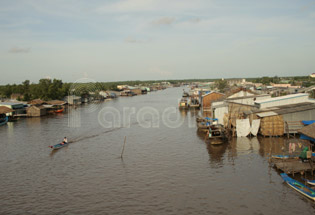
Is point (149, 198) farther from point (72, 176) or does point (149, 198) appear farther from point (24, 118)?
point (24, 118)

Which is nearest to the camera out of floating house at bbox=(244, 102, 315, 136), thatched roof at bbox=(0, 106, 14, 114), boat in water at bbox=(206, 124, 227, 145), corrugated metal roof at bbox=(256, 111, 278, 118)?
floating house at bbox=(244, 102, 315, 136)

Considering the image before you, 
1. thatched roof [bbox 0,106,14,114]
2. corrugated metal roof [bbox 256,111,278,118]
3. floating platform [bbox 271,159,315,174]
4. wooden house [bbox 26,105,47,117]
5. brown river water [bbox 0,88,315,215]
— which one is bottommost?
brown river water [bbox 0,88,315,215]

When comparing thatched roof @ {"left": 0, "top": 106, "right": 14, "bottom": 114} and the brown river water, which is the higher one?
thatched roof @ {"left": 0, "top": 106, "right": 14, "bottom": 114}

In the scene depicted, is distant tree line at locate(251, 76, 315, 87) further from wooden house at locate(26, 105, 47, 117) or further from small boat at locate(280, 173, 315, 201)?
A: small boat at locate(280, 173, 315, 201)

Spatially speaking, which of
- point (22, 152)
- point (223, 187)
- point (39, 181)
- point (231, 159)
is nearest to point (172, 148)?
point (231, 159)

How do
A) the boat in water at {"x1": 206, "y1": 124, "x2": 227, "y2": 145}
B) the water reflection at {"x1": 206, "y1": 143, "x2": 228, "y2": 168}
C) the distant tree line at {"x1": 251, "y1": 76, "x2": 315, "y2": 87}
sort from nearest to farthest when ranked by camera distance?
the water reflection at {"x1": 206, "y1": 143, "x2": 228, "y2": 168} → the boat in water at {"x1": 206, "y1": 124, "x2": 227, "y2": 145} → the distant tree line at {"x1": 251, "y1": 76, "x2": 315, "y2": 87}

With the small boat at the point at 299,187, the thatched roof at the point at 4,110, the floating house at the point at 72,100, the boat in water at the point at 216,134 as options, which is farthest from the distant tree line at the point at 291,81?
the thatched roof at the point at 4,110

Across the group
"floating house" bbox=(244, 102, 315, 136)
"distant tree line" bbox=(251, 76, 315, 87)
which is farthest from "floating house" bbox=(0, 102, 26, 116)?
"distant tree line" bbox=(251, 76, 315, 87)

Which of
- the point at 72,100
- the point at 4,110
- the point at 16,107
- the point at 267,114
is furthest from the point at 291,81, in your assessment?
the point at 4,110
